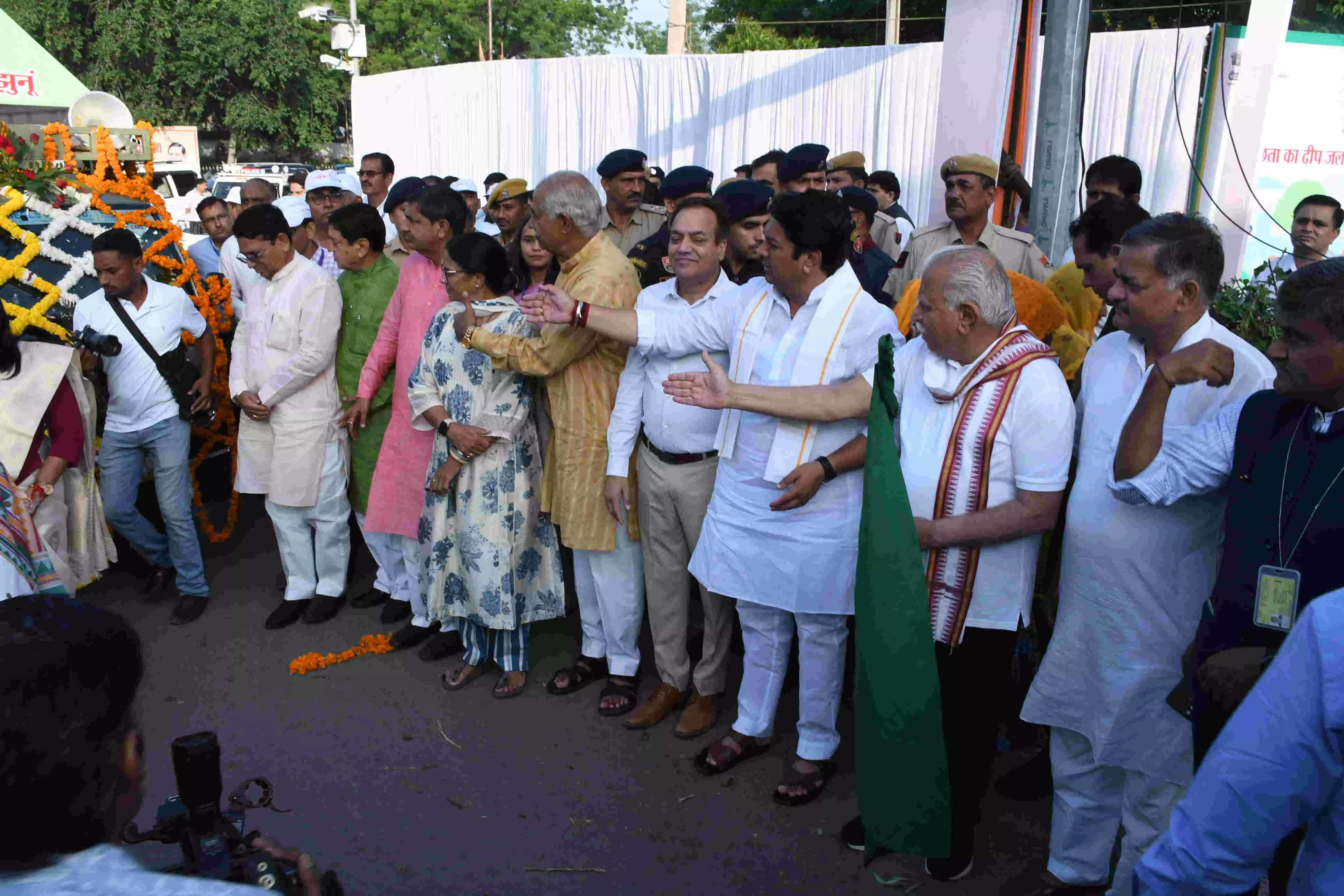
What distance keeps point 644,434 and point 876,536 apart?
4.50ft

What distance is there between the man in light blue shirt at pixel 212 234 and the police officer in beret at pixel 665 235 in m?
3.39

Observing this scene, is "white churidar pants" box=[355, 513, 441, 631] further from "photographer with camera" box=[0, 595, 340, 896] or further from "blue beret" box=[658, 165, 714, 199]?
"photographer with camera" box=[0, 595, 340, 896]

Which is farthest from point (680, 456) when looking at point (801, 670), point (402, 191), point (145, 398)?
point (402, 191)

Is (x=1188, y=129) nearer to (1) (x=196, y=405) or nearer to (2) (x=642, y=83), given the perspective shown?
(2) (x=642, y=83)

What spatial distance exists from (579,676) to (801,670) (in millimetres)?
1203

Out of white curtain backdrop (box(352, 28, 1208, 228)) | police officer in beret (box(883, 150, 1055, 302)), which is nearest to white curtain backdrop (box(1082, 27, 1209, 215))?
white curtain backdrop (box(352, 28, 1208, 228))

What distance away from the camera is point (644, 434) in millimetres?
4035

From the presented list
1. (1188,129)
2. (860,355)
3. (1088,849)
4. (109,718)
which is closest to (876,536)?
(860,355)

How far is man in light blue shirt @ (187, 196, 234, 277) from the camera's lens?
7.47 m

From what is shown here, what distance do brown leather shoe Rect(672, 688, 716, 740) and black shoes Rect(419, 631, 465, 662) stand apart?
1.16 meters

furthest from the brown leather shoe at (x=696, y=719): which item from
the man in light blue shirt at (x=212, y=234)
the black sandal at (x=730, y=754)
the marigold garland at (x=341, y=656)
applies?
the man in light blue shirt at (x=212, y=234)

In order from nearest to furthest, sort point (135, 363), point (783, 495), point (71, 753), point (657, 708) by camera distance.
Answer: point (71, 753)
point (783, 495)
point (657, 708)
point (135, 363)

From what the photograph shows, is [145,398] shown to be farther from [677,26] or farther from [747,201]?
[677,26]

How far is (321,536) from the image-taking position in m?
5.20
